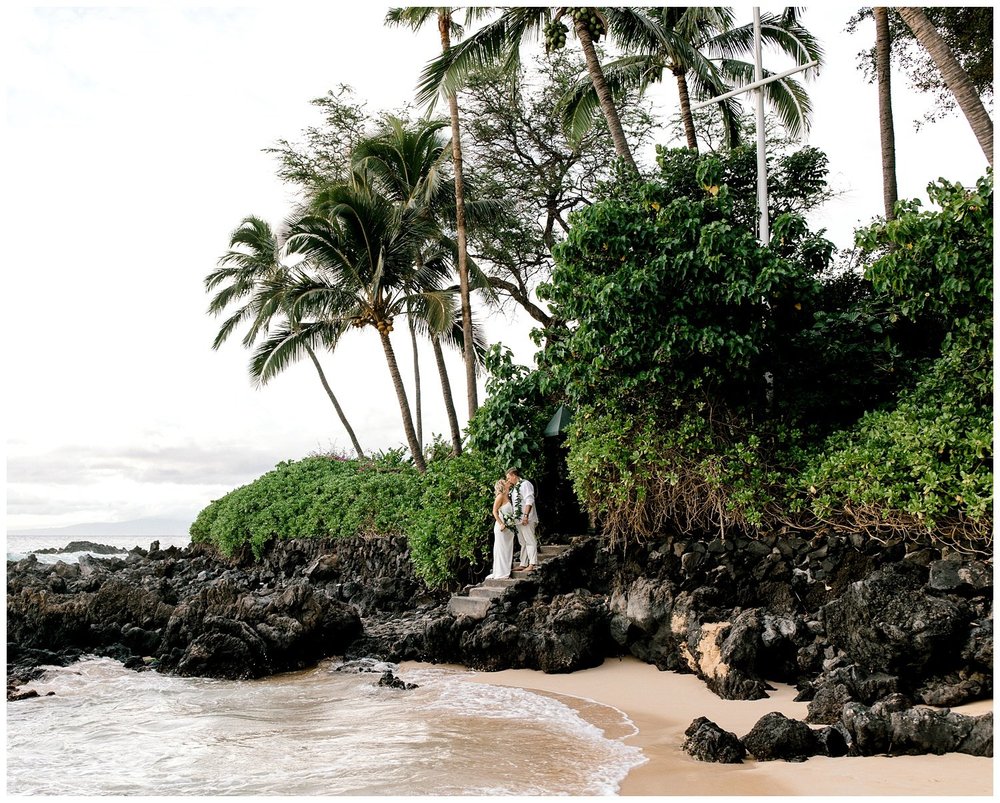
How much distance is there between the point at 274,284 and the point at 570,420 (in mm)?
13020

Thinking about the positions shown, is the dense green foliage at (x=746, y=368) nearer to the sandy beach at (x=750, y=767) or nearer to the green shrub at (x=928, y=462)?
the green shrub at (x=928, y=462)

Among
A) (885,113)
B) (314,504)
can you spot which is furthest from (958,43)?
(314,504)

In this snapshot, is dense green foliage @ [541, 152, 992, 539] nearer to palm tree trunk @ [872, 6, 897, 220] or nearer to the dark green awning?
the dark green awning

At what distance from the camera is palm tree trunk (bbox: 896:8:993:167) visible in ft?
31.8

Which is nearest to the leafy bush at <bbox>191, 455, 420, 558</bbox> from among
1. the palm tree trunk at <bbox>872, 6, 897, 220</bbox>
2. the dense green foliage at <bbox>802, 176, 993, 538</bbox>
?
the dense green foliage at <bbox>802, 176, 993, 538</bbox>

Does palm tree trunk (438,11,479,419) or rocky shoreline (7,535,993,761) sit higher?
palm tree trunk (438,11,479,419)

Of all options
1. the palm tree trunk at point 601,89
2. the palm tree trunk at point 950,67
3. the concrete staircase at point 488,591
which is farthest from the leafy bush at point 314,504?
the palm tree trunk at point 950,67

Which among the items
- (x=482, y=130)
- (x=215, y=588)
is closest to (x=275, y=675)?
(x=215, y=588)

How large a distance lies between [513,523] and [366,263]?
934cm

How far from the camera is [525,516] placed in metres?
12.0

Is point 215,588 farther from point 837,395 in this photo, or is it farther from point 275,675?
point 837,395

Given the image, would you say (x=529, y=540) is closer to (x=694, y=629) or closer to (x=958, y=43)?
(x=694, y=629)

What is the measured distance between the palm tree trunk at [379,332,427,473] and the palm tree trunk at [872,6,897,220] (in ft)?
35.3

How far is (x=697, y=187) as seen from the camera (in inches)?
464
